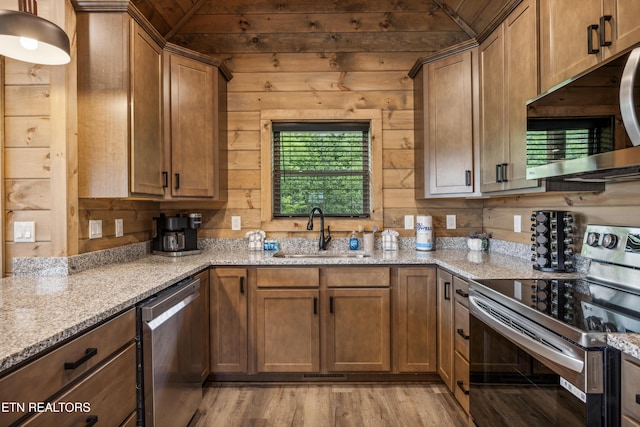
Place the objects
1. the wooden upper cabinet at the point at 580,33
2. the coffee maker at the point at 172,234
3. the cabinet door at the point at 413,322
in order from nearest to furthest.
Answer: the wooden upper cabinet at the point at 580,33 < the cabinet door at the point at 413,322 < the coffee maker at the point at 172,234

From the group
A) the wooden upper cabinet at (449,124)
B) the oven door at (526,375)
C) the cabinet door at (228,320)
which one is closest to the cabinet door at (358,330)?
the cabinet door at (228,320)

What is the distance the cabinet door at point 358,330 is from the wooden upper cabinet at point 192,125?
1.26 meters

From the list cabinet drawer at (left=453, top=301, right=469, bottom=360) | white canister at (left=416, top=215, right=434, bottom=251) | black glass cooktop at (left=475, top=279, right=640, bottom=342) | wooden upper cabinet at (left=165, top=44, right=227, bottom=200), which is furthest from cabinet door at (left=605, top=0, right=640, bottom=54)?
wooden upper cabinet at (left=165, top=44, right=227, bottom=200)

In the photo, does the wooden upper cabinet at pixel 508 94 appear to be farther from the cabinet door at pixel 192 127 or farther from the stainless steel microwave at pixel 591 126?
the cabinet door at pixel 192 127

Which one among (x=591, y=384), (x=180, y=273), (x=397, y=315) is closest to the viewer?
(x=591, y=384)

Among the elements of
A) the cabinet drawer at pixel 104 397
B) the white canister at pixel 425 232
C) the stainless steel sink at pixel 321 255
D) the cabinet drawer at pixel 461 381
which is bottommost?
the cabinet drawer at pixel 461 381

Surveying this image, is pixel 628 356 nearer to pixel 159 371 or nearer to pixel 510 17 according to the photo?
pixel 159 371

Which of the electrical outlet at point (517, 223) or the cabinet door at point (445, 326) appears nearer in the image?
the cabinet door at point (445, 326)

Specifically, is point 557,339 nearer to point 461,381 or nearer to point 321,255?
point 461,381

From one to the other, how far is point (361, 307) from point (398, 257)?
0.44 meters

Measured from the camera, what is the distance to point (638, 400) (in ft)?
3.10

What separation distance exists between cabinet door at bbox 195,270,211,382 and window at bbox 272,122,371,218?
3.14 ft

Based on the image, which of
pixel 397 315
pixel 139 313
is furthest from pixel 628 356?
pixel 139 313

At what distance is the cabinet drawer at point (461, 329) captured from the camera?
201 centimetres
